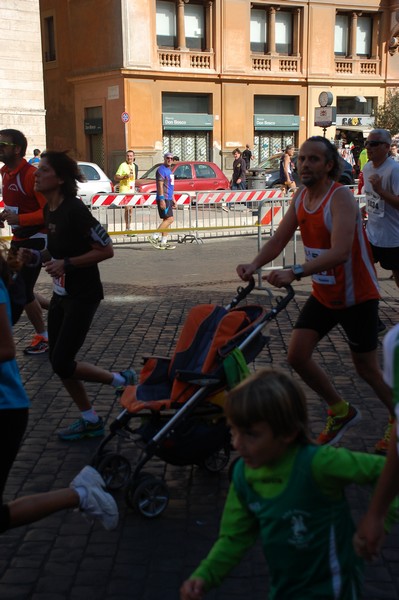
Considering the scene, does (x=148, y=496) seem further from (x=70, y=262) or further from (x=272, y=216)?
(x=272, y=216)

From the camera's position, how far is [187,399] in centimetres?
407

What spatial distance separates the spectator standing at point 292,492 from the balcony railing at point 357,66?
42.8m

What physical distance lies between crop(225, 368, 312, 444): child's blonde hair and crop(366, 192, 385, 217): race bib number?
5.75 metres

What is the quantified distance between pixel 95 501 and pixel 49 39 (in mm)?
41497

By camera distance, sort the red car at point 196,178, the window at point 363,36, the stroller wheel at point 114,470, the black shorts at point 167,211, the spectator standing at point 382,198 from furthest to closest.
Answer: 1. the window at point 363,36
2. the red car at point 196,178
3. the black shorts at point 167,211
4. the spectator standing at point 382,198
5. the stroller wheel at point 114,470

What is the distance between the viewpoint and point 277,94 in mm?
40750

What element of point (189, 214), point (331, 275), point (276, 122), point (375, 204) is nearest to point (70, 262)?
point (331, 275)

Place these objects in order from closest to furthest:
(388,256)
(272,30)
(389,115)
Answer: (388,256) < (272,30) < (389,115)

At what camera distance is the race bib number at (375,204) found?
25.4 ft

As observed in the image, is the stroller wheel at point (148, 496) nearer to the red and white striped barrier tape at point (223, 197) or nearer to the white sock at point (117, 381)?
the white sock at point (117, 381)

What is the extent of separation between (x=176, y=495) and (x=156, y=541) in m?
0.54

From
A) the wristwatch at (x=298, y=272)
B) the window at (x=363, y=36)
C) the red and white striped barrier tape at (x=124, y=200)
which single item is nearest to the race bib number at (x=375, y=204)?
the wristwatch at (x=298, y=272)

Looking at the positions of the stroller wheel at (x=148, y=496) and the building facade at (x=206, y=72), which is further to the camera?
the building facade at (x=206, y=72)

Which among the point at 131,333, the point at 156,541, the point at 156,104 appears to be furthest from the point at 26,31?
the point at 156,541
